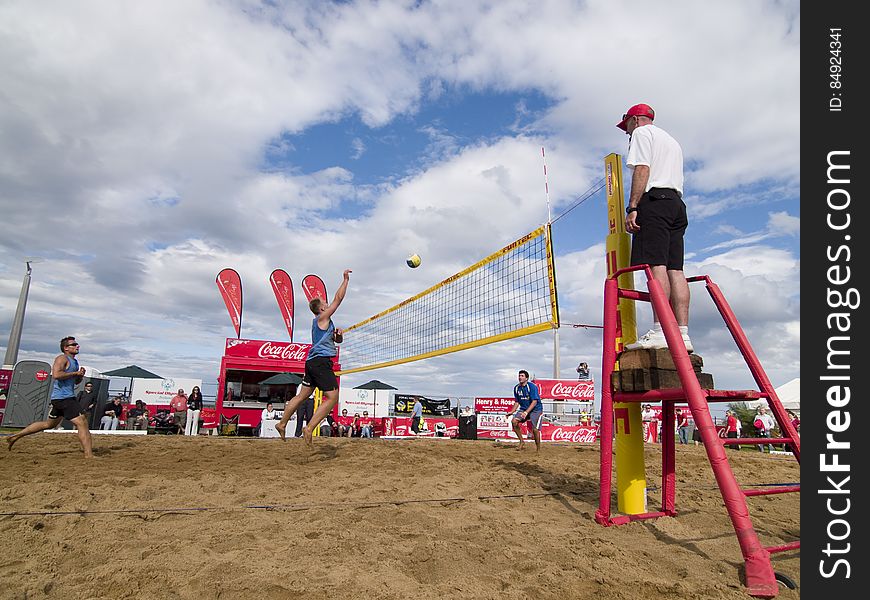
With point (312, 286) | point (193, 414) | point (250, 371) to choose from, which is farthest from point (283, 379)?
point (312, 286)

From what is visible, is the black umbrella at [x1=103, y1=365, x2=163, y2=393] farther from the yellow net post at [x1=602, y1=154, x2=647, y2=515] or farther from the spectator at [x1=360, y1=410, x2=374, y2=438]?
the yellow net post at [x1=602, y1=154, x2=647, y2=515]

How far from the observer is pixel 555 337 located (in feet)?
78.2

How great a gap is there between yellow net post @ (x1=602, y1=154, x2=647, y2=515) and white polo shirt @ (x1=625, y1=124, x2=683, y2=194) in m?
0.65

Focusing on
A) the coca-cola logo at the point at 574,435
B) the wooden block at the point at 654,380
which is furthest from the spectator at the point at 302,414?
the wooden block at the point at 654,380

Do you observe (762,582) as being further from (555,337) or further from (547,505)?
(555,337)

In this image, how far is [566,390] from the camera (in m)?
19.4

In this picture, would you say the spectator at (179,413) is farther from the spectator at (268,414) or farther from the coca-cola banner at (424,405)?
the coca-cola banner at (424,405)

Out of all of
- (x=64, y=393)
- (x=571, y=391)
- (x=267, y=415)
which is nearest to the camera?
(x=64, y=393)

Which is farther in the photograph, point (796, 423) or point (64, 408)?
point (796, 423)

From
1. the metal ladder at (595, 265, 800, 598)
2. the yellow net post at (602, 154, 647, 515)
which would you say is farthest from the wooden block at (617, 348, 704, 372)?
the yellow net post at (602, 154, 647, 515)

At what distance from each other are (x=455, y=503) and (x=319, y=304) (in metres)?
3.49

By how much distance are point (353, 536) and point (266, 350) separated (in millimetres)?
15866

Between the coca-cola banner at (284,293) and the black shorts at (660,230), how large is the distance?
18.9 metres

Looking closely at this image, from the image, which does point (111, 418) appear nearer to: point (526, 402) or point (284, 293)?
point (284, 293)
